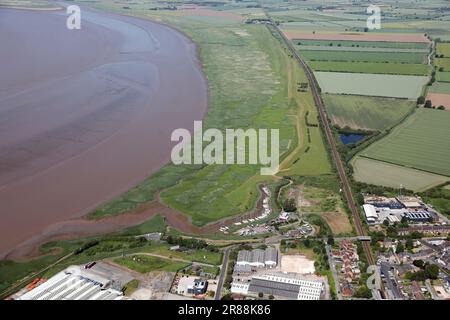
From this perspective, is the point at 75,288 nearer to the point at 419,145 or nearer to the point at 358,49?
the point at 419,145

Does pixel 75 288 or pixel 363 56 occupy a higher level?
pixel 363 56

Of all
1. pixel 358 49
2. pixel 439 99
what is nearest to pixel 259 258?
pixel 439 99

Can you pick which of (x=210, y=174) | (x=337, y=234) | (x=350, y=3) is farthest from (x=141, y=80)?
(x=350, y=3)

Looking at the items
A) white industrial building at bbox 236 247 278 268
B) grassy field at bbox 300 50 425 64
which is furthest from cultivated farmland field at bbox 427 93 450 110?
white industrial building at bbox 236 247 278 268

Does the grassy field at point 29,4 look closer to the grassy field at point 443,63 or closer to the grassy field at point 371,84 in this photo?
the grassy field at point 371,84

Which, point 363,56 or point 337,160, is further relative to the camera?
point 363,56

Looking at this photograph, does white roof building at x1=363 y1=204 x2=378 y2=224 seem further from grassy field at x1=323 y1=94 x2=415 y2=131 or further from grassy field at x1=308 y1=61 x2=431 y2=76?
grassy field at x1=308 y1=61 x2=431 y2=76

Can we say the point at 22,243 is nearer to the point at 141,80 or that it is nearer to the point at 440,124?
the point at 141,80
